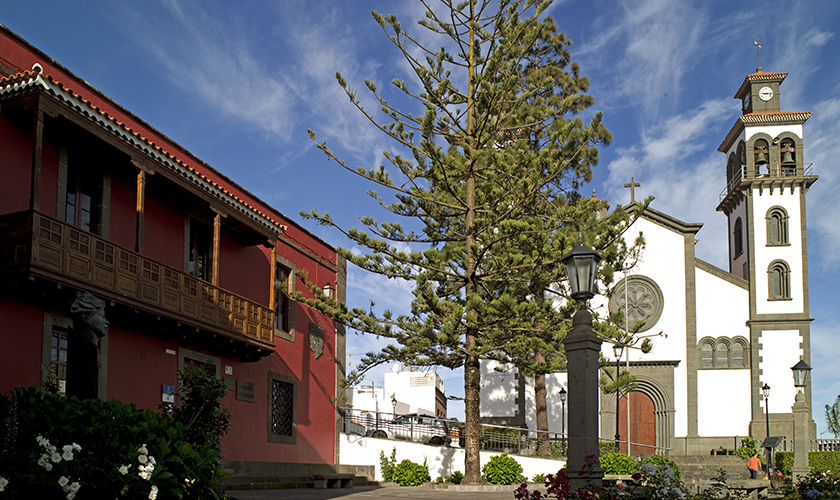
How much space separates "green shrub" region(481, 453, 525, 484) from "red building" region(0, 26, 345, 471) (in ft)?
13.6

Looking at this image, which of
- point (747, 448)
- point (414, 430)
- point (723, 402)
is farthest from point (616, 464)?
point (723, 402)

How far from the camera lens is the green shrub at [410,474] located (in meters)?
18.3

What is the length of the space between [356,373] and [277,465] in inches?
114

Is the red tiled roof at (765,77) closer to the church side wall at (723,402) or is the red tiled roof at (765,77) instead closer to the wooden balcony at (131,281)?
the church side wall at (723,402)

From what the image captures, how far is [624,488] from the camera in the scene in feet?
23.2

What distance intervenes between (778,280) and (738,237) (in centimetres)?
298

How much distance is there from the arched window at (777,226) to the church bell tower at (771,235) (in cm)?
4

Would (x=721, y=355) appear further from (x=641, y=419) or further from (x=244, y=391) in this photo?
(x=244, y=391)

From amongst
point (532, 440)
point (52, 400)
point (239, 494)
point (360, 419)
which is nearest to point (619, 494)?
point (52, 400)

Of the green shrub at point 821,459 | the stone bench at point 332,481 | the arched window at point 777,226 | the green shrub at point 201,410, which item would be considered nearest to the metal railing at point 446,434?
the stone bench at point 332,481

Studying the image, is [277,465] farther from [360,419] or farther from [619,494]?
[619,494]

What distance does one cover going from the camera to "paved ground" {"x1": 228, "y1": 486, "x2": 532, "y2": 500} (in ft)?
38.5

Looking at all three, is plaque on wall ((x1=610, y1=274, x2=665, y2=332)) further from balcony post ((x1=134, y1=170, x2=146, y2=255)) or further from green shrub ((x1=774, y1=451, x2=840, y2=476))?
balcony post ((x1=134, y1=170, x2=146, y2=255))

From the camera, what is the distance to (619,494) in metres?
6.82
